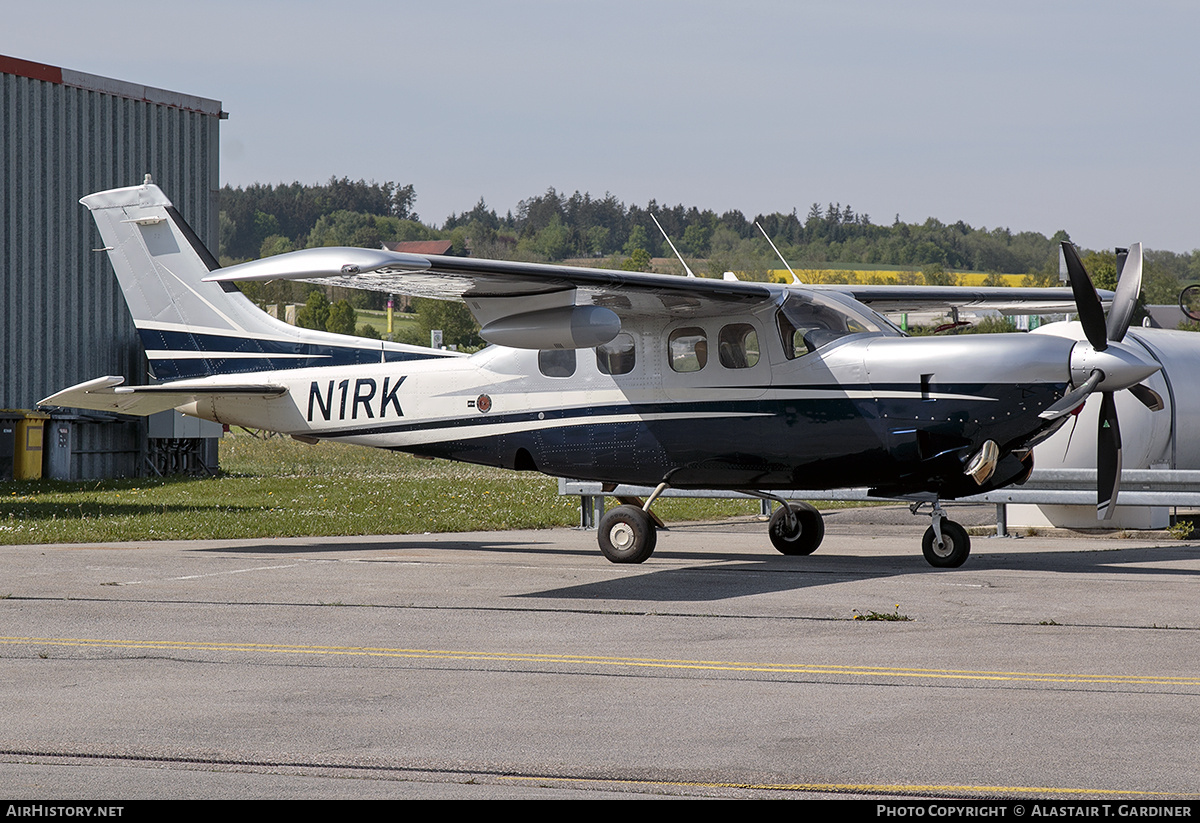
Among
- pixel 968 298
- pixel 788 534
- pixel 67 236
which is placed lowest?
pixel 788 534

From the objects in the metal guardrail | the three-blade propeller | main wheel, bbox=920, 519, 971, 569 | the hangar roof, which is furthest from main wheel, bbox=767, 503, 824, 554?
the hangar roof

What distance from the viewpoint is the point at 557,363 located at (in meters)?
13.8

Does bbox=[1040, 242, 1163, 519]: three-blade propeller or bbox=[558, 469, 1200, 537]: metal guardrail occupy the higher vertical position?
bbox=[1040, 242, 1163, 519]: three-blade propeller

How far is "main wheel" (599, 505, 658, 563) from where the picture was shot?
13.1m

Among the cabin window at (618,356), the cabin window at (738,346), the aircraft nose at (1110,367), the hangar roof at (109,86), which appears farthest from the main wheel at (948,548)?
the hangar roof at (109,86)

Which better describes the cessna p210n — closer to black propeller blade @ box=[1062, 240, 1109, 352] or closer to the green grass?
black propeller blade @ box=[1062, 240, 1109, 352]

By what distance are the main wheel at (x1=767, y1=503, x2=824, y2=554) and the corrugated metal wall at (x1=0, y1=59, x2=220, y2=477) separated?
1776 cm

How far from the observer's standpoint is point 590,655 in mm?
7867

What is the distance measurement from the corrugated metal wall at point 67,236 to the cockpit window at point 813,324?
18524 mm

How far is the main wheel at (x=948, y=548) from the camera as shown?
40.9ft

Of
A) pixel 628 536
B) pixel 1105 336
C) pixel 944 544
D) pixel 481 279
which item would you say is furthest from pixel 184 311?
pixel 1105 336

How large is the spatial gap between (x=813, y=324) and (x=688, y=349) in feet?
4.42

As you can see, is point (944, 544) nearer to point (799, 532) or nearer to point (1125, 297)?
point (799, 532)

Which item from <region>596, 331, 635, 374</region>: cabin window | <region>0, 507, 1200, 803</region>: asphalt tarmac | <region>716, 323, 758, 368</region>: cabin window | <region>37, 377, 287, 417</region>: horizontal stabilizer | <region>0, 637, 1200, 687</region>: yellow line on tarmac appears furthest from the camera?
<region>37, 377, 287, 417</region>: horizontal stabilizer
